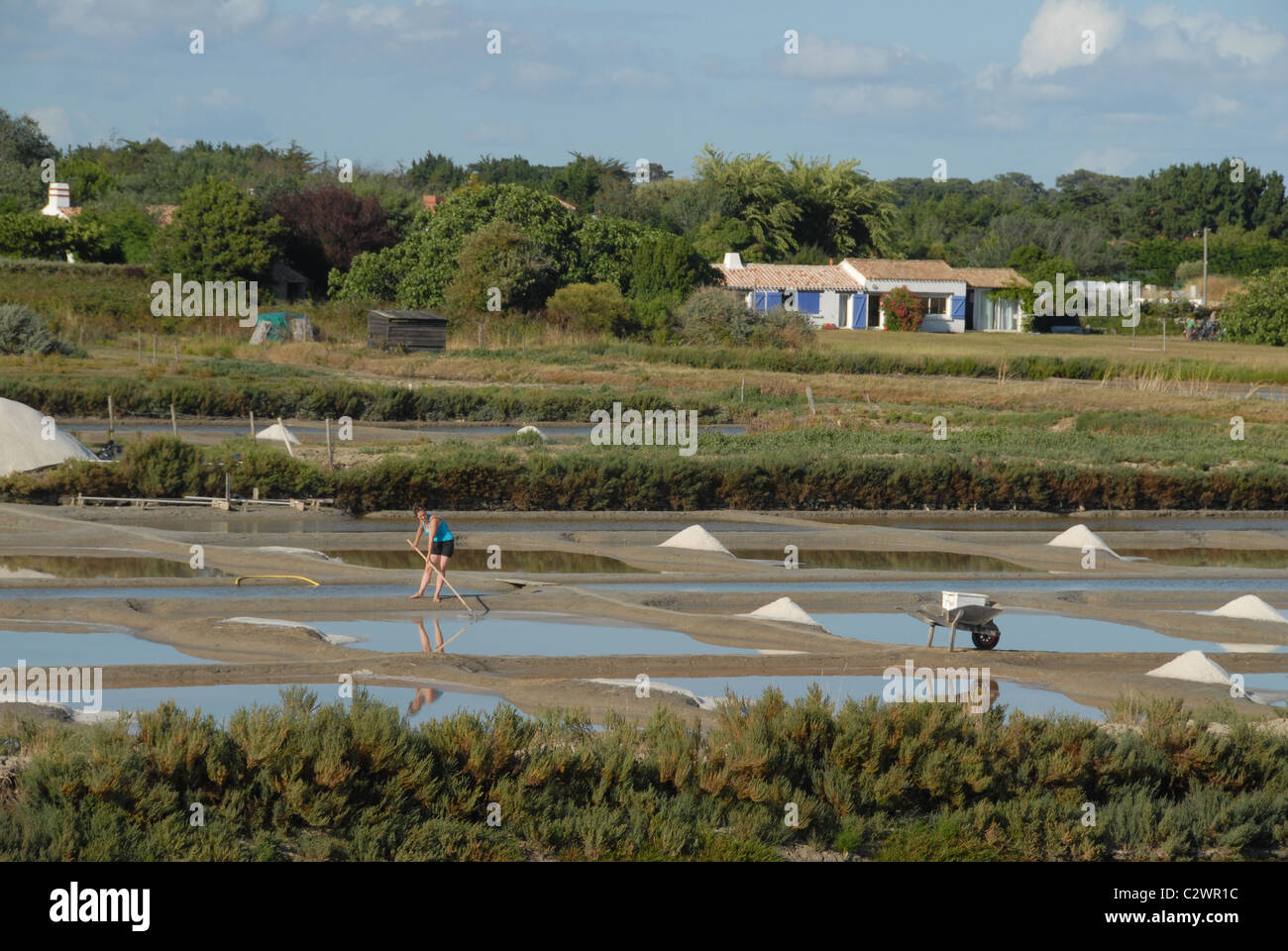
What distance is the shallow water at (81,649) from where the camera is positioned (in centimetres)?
1281

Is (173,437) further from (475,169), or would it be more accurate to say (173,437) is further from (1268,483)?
(475,169)

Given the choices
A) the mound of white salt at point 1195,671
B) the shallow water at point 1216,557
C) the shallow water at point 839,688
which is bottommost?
the shallow water at point 839,688

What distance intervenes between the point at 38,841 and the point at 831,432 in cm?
2444

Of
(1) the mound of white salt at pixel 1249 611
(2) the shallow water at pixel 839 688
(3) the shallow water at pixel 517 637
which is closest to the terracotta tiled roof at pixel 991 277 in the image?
(1) the mound of white salt at pixel 1249 611

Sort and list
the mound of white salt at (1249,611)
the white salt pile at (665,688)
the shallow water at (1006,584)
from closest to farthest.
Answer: the white salt pile at (665,688), the mound of white salt at (1249,611), the shallow water at (1006,584)

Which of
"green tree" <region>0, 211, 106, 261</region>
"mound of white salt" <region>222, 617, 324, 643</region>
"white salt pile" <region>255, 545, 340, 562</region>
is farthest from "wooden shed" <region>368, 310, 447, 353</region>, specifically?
"mound of white salt" <region>222, 617, 324, 643</region>

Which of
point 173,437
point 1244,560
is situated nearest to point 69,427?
point 173,437

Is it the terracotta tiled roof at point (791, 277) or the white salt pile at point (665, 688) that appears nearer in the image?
the white salt pile at point (665, 688)

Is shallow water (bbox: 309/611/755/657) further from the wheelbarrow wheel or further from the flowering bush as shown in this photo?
the flowering bush

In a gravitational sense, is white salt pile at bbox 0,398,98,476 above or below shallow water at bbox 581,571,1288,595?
above

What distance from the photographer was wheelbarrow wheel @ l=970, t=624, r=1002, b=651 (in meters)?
13.8

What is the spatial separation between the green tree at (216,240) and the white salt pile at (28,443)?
101 ft

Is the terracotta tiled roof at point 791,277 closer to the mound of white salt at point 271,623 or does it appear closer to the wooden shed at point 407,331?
the wooden shed at point 407,331

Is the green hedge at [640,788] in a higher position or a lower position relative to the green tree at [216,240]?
lower
